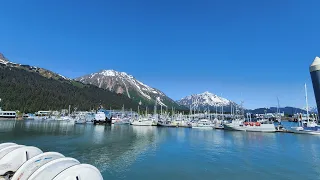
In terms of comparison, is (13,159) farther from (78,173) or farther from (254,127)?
(254,127)

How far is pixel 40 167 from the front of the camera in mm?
13734

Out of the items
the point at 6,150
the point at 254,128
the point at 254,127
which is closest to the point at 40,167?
the point at 6,150

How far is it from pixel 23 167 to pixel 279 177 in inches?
1431

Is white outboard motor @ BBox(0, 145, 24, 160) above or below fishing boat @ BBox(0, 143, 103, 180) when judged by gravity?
above

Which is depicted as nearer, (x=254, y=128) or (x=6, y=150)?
(x=6, y=150)

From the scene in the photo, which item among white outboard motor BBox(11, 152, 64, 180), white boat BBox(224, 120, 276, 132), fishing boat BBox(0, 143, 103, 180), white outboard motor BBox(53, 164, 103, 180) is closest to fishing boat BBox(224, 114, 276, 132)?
white boat BBox(224, 120, 276, 132)

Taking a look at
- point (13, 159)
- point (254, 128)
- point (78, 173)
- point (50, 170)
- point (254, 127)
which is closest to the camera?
point (50, 170)

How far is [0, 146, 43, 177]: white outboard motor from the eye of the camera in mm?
16719

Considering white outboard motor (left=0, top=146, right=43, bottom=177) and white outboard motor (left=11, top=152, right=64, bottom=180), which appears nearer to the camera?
white outboard motor (left=11, top=152, right=64, bottom=180)

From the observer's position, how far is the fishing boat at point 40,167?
13.4 meters

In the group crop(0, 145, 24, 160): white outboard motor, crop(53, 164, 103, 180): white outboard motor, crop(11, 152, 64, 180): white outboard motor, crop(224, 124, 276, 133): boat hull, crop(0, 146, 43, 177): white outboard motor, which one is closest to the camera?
crop(53, 164, 103, 180): white outboard motor

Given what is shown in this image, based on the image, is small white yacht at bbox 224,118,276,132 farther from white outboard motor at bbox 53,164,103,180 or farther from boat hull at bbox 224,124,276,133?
white outboard motor at bbox 53,164,103,180

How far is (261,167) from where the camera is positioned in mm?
43969

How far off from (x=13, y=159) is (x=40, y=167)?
4.97 metres
